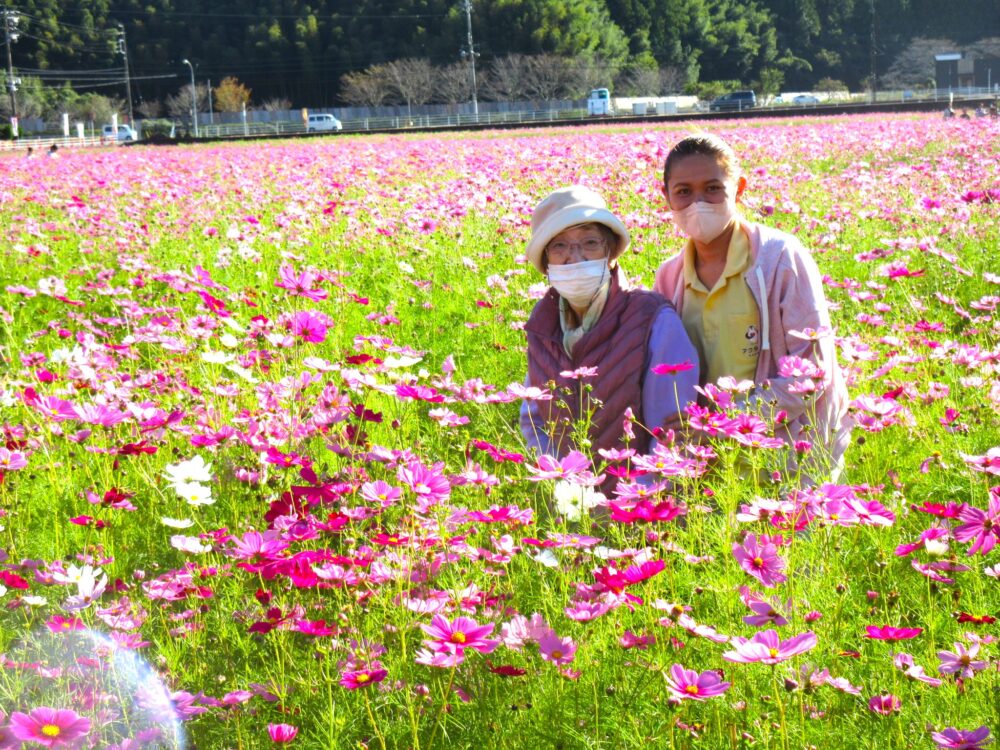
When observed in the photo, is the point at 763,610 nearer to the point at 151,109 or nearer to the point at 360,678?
the point at 360,678

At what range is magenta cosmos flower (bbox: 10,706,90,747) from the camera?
1.33 meters

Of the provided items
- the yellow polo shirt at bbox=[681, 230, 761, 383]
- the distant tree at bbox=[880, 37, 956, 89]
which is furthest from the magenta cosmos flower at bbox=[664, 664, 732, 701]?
the distant tree at bbox=[880, 37, 956, 89]

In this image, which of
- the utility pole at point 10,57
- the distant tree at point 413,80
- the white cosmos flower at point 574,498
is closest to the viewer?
the white cosmos flower at point 574,498

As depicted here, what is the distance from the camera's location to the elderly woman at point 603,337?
2996mm

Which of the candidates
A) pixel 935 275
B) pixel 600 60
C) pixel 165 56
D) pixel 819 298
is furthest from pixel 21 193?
pixel 165 56

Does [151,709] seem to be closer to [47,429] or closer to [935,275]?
[47,429]

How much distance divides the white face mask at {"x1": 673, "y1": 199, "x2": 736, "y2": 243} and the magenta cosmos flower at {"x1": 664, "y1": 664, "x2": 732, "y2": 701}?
5.72 feet

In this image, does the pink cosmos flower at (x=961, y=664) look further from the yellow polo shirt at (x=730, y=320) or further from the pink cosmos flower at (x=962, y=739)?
the yellow polo shirt at (x=730, y=320)

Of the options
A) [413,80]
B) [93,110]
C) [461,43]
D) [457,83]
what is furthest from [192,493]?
[93,110]

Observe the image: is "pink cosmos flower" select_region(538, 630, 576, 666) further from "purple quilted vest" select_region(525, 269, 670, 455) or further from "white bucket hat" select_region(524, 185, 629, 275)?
"white bucket hat" select_region(524, 185, 629, 275)

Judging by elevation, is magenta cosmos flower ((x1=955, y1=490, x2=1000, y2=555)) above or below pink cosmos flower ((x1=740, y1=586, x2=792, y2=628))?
above

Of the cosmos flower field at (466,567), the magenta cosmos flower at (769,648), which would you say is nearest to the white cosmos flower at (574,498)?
the cosmos flower field at (466,567)

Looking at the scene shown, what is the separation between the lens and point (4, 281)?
6.45 metres

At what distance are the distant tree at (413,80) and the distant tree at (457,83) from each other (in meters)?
0.90
